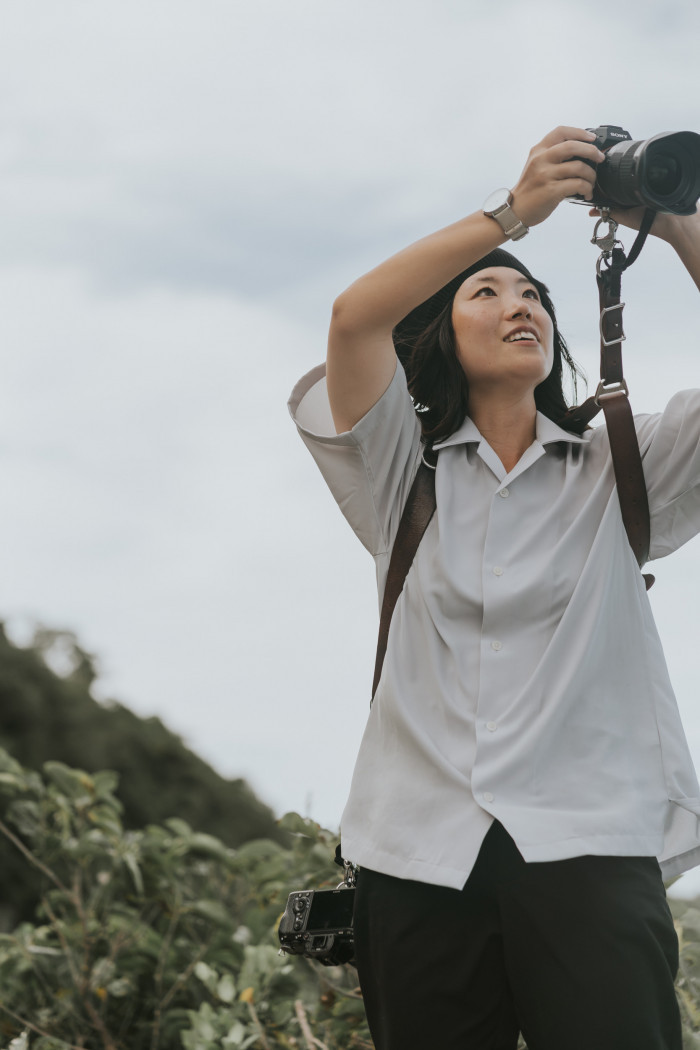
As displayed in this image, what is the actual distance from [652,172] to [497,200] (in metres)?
0.24

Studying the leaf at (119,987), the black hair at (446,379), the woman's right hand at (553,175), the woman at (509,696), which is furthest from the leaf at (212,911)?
the woman's right hand at (553,175)

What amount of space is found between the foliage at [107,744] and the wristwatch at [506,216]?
175 inches

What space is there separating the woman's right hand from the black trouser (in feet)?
2.95

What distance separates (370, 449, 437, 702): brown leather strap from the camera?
5.79ft

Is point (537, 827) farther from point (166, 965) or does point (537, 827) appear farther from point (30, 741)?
point (30, 741)

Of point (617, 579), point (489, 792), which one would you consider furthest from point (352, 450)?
point (489, 792)

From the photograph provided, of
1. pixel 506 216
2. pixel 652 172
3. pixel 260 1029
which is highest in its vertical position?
pixel 652 172

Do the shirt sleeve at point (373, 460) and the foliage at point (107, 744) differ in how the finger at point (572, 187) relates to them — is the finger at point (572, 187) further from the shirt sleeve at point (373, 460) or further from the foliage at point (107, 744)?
the foliage at point (107, 744)

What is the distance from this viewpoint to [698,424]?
5.55ft

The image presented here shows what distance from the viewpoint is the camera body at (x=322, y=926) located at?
1.76 m

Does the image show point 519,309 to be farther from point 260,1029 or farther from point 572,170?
point 260,1029

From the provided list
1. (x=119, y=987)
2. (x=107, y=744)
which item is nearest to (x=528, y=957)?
(x=119, y=987)

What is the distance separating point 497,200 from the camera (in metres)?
1.68

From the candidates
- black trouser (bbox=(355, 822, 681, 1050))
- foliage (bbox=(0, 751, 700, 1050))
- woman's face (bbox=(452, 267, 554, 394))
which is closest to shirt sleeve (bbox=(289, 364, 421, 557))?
woman's face (bbox=(452, 267, 554, 394))
